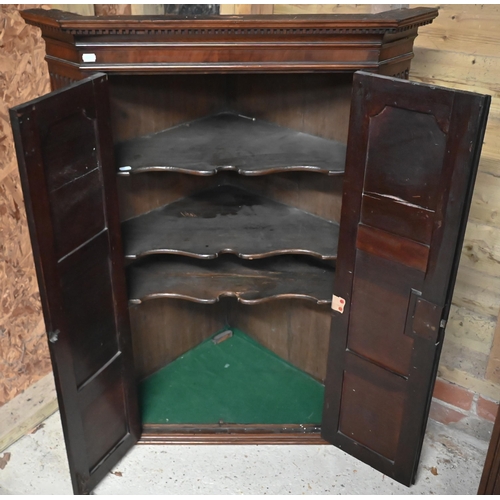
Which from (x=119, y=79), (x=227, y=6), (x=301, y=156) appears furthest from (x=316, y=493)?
(x=227, y=6)

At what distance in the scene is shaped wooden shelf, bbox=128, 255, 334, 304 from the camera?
2.35 m

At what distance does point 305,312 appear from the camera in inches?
110

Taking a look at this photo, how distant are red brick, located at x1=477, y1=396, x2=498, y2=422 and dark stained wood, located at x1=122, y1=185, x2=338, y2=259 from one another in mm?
Result: 976

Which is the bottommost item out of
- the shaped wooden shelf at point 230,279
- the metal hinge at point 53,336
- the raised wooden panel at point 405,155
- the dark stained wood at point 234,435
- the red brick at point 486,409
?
the dark stained wood at point 234,435

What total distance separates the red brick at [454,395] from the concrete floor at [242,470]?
5.9 inches

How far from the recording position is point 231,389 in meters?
2.81

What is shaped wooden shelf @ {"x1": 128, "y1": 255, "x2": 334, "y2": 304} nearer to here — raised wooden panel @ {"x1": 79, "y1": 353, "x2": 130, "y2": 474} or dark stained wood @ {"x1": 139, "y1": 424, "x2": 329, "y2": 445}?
raised wooden panel @ {"x1": 79, "y1": 353, "x2": 130, "y2": 474}

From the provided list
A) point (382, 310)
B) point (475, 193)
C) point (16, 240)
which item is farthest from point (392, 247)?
point (16, 240)

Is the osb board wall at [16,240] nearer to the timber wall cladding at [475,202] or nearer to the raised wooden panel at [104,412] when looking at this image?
the raised wooden panel at [104,412]

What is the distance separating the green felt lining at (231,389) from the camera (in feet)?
8.76

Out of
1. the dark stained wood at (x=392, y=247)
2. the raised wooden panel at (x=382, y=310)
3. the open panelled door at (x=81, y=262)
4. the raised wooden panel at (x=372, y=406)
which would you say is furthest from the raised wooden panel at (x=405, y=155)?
the open panelled door at (x=81, y=262)

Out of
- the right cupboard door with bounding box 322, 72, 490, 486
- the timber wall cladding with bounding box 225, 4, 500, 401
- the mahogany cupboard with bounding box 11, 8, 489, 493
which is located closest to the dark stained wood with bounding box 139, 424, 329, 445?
the mahogany cupboard with bounding box 11, 8, 489, 493

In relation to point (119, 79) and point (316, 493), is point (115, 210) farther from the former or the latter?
point (316, 493)

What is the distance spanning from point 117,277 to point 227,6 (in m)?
1.21
